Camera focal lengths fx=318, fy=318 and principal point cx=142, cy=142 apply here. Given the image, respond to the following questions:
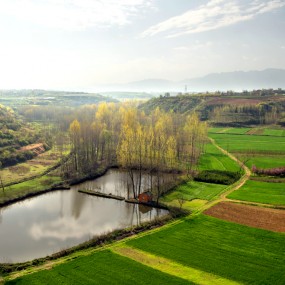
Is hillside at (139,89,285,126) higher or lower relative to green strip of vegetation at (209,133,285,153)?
higher

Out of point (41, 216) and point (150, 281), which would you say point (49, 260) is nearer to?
point (150, 281)

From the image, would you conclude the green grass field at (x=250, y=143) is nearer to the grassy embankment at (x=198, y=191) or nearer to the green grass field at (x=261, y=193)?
the grassy embankment at (x=198, y=191)

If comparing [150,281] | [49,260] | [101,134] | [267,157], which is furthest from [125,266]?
[267,157]

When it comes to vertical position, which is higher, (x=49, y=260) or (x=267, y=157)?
(x=267, y=157)

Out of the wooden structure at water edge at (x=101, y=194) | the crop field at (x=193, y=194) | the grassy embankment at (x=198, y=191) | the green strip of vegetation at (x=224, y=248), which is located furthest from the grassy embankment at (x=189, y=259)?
the wooden structure at water edge at (x=101, y=194)

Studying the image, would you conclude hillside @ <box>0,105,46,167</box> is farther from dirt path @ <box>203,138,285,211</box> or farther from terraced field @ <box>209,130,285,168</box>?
terraced field @ <box>209,130,285,168</box>

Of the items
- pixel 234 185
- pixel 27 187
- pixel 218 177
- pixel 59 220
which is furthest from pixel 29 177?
pixel 234 185

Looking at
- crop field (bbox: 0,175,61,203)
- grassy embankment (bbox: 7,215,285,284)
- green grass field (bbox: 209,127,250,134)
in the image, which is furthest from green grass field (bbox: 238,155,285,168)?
crop field (bbox: 0,175,61,203)
